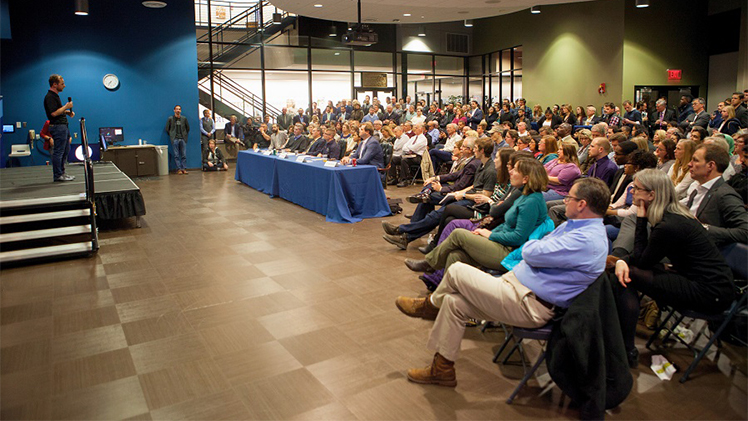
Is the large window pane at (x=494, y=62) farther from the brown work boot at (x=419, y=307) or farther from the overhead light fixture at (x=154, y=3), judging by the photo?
the brown work boot at (x=419, y=307)

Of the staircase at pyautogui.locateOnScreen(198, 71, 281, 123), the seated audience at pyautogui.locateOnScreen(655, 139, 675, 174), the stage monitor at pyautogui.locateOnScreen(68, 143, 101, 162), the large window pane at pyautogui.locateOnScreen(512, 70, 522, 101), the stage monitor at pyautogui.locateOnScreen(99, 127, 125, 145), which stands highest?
the large window pane at pyautogui.locateOnScreen(512, 70, 522, 101)

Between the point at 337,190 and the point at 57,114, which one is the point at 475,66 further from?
the point at 57,114

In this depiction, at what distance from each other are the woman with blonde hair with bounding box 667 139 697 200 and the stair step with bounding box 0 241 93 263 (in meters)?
5.61

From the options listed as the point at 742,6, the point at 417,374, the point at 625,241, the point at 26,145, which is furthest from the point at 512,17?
the point at 417,374

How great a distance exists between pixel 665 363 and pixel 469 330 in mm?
1161

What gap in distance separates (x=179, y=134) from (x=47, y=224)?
7.71 metres

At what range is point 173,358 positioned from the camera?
10.5 feet

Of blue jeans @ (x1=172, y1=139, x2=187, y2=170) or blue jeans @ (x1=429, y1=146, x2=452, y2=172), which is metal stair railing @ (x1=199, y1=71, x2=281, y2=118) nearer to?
blue jeans @ (x1=172, y1=139, x2=187, y2=170)

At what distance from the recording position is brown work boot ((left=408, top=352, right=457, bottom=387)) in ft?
9.10

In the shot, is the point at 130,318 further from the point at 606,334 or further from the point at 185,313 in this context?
the point at 606,334

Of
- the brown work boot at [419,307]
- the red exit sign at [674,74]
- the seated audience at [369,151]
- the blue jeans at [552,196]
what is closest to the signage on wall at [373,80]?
the red exit sign at [674,74]

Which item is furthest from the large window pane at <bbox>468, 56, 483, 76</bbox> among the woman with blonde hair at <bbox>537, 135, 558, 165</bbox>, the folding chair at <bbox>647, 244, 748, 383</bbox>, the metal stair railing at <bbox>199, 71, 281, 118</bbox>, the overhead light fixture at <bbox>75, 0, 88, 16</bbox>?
the folding chair at <bbox>647, 244, 748, 383</bbox>

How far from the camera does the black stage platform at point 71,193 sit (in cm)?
576

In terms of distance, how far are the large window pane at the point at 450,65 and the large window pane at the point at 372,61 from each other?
205 centimetres
